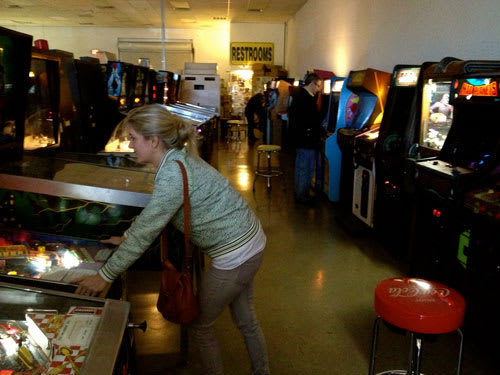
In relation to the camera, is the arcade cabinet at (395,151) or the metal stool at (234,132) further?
the metal stool at (234,132)

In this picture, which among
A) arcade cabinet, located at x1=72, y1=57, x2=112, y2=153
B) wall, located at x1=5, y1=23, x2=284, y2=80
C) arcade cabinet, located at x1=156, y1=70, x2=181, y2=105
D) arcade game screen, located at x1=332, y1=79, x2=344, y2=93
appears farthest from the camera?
wall, located at x1=5, y1=23, x2=284, y2=80

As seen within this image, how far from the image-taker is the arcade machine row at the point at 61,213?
1832mm

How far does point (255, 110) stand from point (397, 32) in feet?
23.2

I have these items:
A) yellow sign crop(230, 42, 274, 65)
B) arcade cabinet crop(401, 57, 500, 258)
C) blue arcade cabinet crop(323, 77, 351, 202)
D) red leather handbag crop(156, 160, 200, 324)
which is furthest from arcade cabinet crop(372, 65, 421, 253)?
yellow sign crop(230, 42, 274, 65)

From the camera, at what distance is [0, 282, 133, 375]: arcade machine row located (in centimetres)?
114

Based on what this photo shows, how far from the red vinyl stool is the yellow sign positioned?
12.1 meters

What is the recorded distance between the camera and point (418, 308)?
1.64m

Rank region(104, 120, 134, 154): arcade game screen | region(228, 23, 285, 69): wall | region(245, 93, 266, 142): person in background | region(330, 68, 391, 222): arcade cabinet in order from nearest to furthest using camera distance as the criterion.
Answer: region(104, 120, 134, 154): arcade game screen < region(330, 68, 391, 222): arcade cabinet < region(245, 93, 266, 142): person in background < region(228, 23, 285, 69): wall

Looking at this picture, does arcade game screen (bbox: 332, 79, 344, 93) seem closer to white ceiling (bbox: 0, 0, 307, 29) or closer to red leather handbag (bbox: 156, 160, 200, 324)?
red leather handbag (bbox: 156, 160, 200, 324)

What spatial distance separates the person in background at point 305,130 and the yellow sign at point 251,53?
26.6 feet

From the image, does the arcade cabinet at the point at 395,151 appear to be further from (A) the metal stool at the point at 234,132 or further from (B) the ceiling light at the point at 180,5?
(A) the metal stool at the point at 234,132

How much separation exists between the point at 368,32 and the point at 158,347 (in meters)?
4.67

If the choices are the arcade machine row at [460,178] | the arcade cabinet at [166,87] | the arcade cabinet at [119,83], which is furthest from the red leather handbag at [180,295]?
the arcade cabinet at [166,87]

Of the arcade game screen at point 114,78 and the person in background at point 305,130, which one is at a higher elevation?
the arcade game screen at point 114,78
